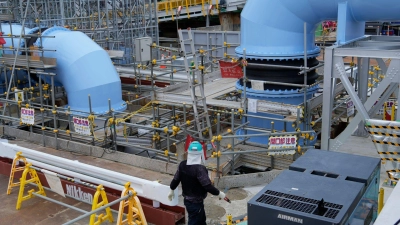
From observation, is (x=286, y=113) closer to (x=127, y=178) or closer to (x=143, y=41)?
(x=127, y=178)

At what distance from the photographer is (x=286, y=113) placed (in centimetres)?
950

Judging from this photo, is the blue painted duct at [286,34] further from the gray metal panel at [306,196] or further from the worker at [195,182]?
the gray metal panel at [306,196]

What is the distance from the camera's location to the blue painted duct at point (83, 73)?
494 inches

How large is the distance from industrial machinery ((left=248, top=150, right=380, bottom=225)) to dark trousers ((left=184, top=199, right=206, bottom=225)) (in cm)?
170

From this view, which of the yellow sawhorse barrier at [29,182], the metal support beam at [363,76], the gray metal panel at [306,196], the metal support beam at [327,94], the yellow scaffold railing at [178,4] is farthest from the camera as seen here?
the yellow scaffold railing at [178,4]

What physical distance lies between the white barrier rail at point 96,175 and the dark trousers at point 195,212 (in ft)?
1.85

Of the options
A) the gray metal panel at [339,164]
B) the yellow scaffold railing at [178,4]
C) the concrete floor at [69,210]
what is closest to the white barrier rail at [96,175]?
the concrete floor at [69,210]

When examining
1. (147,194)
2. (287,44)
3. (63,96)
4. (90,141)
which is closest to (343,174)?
(147,194)

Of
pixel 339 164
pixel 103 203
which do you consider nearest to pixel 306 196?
pixel 339 164

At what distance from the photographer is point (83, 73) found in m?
12.5

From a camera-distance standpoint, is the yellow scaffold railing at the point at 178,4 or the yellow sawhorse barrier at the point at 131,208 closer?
the yellow sawhorse barrier at the point at 131,208

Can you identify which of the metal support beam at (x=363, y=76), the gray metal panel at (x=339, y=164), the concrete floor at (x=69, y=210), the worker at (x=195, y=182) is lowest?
the concrete floor at (x=69, y=210)

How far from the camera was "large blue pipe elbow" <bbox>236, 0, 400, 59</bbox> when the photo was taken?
889 cm

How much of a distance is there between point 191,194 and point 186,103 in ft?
12.3
